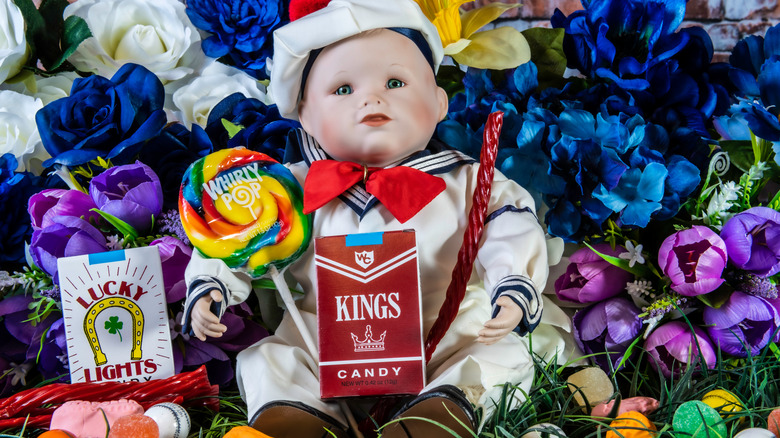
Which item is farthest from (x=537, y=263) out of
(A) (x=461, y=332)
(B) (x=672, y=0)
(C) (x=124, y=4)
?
(C) (x=124, y=4)

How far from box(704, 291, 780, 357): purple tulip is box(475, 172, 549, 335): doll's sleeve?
0.29m

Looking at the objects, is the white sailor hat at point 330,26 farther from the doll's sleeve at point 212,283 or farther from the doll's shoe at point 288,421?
the doll's shoe at point 288,421

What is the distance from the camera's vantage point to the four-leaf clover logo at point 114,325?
107 centimetres

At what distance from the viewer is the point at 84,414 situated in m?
0.96

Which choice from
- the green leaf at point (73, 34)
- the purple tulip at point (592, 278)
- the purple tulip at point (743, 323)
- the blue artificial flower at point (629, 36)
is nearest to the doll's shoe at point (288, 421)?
the purple tulip at point (592, 278)

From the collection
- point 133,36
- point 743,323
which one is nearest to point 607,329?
point 743,323

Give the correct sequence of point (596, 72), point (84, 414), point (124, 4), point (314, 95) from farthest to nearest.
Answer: point (124, 4), point (596, 72), point (314, 95), point (84, 414)

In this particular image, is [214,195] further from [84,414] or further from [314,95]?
[84,414]

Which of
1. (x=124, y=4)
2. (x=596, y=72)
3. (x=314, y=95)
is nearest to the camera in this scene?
(x=314, y=95)

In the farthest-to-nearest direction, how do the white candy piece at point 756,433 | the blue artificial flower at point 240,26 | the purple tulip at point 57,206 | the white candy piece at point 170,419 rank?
the blue artificial flower at point 240,26, the purple tulip at point 57,206, the white candy piece at point 170,419, the white candy piece at point 756,433

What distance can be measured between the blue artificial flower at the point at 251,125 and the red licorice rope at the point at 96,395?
399 millimetres

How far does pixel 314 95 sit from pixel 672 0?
23.9 inches

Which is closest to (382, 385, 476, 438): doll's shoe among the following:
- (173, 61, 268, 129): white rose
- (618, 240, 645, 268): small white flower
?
(618, 240, 645, 268): small white flower

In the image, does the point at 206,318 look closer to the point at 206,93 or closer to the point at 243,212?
the point at 243,212
